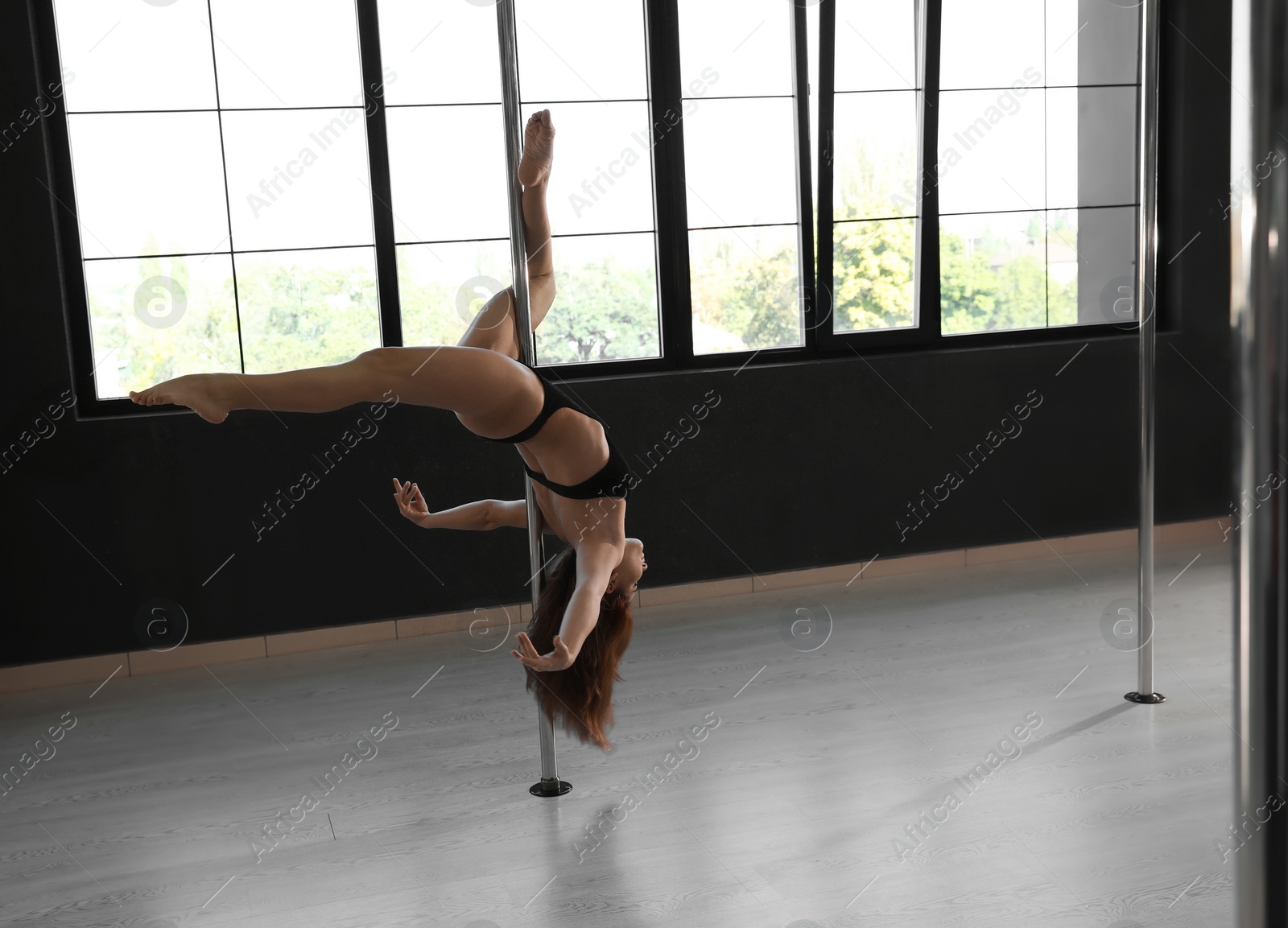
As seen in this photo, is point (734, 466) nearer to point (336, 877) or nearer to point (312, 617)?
point (312, 617)

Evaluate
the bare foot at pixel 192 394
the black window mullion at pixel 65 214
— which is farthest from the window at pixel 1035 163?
the bare foot at pixel 192 394

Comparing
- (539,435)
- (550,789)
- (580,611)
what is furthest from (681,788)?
(539,435)

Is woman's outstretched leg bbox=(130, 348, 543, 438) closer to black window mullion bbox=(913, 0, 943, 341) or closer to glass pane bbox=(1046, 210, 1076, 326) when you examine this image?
black window mullion bbox=(913, 0, 943, 341)

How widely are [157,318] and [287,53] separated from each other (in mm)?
1112

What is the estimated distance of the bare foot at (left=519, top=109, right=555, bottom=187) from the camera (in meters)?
2.45

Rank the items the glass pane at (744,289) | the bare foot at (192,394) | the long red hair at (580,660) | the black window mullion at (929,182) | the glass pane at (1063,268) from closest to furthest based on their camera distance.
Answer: the bare foot at (192,394) → the long red hair at (580,660) → the glass pane at (744,289) → the black window mullion at (929,182) → the glass pane at (1063,268)

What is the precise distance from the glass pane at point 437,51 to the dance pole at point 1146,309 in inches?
91.5

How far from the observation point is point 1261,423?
243mm

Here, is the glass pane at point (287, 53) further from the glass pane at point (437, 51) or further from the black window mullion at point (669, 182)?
the black window mullion at point (669, 182)

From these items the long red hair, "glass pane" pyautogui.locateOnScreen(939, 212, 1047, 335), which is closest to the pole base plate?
the long red hair

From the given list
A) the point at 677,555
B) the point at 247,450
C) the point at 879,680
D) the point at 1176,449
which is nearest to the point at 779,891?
the point at 879,680

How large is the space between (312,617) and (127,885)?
173 cm

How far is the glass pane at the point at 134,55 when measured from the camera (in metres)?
3.87

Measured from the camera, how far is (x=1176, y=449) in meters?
5.21
